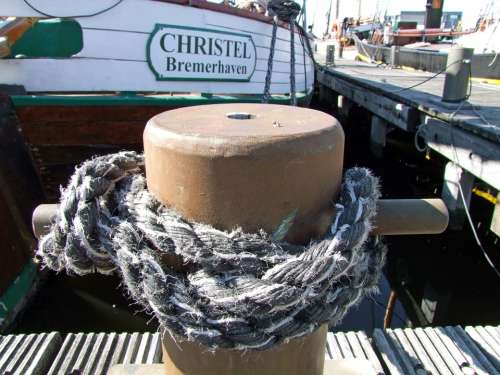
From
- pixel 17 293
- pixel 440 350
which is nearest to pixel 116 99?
pixel 17 293

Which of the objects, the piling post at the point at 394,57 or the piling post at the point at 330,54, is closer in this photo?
the piling post at the point at 394,57

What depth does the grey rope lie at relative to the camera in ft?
3.11

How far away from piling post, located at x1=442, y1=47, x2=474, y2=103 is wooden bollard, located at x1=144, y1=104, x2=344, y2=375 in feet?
17.2

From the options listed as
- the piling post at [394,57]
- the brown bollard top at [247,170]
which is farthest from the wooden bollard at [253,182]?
the piling post at [394,57]

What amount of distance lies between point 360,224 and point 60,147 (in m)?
3.88

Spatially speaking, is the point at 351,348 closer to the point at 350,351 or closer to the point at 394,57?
Answer: the point at 350,351

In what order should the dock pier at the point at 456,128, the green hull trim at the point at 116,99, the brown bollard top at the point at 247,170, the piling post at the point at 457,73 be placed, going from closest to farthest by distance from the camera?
the brown bollard top at the point at 247,170 < the green hull trim at the point at 116,99 < the dock pier at the point at 456,128 < the piling post at the point at 457,73

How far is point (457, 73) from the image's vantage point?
567cm

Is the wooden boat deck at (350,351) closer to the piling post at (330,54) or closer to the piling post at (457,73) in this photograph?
the piling post at (457,73)

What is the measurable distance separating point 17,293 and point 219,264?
12.1ft

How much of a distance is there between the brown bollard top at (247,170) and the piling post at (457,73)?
5287 millimetres

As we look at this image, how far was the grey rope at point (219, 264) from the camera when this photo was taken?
3.11ft

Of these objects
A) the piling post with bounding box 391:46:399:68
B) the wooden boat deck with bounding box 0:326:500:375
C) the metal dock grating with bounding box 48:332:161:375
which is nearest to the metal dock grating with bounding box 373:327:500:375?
Result: the wooden boat deck with bounding box 0:326:500:375

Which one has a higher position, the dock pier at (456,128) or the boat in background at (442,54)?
the boat in background at (442,54)
